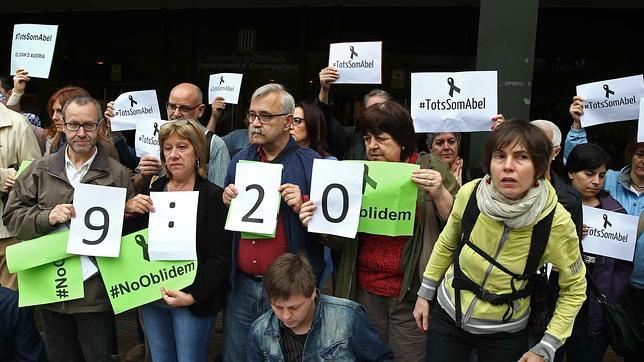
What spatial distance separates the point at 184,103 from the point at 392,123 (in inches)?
63.6

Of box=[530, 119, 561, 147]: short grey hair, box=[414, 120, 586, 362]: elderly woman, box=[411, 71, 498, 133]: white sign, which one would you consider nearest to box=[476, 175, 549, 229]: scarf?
box=[414, 120, 586, 362]: elderly woman

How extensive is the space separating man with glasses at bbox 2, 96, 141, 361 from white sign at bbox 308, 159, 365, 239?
101 centimetres

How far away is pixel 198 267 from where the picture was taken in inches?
129

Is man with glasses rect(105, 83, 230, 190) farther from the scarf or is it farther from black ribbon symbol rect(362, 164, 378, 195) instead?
the scarf

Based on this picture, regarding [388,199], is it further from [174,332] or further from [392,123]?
[174,332]

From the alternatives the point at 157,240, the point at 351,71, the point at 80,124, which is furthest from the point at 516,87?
the point at 80,124

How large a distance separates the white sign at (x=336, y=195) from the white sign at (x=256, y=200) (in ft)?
0.63

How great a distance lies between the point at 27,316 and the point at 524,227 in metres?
2.71

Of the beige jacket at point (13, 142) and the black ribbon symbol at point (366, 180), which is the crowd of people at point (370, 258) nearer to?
the black ribbon symbol at point (366, 180)

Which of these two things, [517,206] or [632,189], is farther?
[632,189]

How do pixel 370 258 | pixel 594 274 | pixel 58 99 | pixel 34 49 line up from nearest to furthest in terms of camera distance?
pixel 370 258
pixel 594 274
pixel 58 99
pixel 34 49

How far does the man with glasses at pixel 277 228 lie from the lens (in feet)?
10.4

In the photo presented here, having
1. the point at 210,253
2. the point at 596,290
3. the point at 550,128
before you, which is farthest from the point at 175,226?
the point at 596,290

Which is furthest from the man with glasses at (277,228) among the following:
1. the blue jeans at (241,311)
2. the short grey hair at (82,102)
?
the short grey hair at (82,102)
